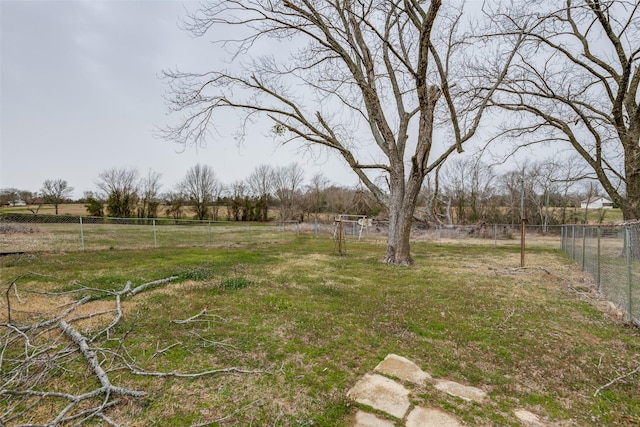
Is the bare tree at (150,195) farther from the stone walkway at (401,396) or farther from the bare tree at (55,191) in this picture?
the stone walkway at (401,396)

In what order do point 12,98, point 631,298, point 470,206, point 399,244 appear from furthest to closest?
1. point 470,206
2. point 12,98
3. point 399,244
4. point 631,298

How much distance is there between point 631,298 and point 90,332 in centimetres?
656

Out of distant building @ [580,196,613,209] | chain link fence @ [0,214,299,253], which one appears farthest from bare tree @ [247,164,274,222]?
distant building @ [580,196,613,209]

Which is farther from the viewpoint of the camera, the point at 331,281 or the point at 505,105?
the point at 505,105

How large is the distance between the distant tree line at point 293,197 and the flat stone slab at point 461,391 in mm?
23038

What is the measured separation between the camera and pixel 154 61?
856 cm

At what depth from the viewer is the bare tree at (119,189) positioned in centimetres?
2926

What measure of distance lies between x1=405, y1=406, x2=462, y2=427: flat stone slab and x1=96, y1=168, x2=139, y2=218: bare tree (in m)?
33.1

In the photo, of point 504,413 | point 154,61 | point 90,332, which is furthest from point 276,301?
point 154,61

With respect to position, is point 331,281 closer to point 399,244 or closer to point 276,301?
point 276,301

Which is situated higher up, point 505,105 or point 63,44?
point 63,44

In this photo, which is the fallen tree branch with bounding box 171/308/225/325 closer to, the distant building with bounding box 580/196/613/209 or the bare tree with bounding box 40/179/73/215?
the bare tree with bounding box 40/179/73/215

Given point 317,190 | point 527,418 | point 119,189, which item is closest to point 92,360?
point 527,418

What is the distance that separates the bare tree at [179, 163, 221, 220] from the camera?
3616 cm
